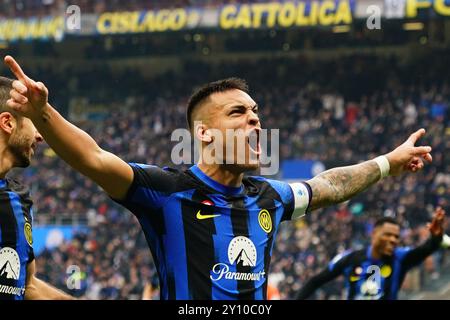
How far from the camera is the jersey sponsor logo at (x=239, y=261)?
4012mm

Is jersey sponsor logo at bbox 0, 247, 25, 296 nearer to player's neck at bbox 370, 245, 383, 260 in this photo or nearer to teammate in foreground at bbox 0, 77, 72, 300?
teammate in foreground at bbox 0, 77, 72, 300

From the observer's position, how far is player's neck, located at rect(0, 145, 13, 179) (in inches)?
182

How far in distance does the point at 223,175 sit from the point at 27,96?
45.3 inches

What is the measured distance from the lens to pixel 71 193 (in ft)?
83.7

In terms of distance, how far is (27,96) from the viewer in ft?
11.5

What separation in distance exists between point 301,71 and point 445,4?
569 cm

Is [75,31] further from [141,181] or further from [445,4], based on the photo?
[141,181]

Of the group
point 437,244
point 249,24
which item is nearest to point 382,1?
point 249,24

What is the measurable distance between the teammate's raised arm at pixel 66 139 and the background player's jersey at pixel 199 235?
0.39 ft

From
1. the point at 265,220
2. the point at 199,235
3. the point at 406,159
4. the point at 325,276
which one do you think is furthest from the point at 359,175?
the point at 325,276

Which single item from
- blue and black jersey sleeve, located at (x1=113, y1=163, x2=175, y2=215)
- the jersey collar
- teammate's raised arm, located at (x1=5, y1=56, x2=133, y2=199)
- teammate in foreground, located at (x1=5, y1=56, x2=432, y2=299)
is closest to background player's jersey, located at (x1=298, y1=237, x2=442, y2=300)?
teammate in foreground, located at (x1=5, y1=56, x2=432, y2=299)

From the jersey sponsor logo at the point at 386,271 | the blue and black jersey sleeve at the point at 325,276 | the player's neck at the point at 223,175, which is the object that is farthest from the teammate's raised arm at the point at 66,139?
the jersey sponsor logo at the point at 386,271

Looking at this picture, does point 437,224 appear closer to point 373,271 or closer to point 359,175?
point 373,271
